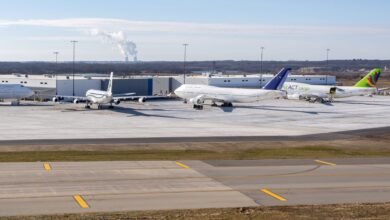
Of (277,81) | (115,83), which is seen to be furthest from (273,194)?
(115,83)

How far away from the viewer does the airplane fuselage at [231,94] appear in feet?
361

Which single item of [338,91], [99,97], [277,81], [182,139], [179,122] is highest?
[277,81]

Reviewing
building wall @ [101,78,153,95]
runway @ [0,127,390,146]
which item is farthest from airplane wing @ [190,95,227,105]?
runway @ [0,127,390,146]

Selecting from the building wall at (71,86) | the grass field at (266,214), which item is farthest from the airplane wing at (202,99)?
the grass field at (266,214)

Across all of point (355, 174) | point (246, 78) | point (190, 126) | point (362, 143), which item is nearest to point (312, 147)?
point (362, 143)

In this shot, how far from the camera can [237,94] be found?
370 feet

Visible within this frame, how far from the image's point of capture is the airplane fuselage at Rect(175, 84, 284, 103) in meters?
110

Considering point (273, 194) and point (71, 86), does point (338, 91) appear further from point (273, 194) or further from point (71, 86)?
point (273, 194)

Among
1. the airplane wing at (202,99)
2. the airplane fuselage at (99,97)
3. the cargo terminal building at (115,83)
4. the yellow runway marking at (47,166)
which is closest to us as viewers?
the yellow runway marking at (47,166)

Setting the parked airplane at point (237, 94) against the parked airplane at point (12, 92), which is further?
the parked airplane at point (12, 92)

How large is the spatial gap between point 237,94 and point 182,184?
7693cm

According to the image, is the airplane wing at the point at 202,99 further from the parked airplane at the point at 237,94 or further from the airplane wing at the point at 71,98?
the airplane wing at the point at 71,98

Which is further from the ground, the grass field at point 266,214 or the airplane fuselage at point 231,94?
the airplane fuselage at point 231,94

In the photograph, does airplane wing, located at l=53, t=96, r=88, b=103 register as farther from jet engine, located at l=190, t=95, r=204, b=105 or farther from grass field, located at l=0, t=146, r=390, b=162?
grass field, located at l=0, t=146, r=390, b=162
